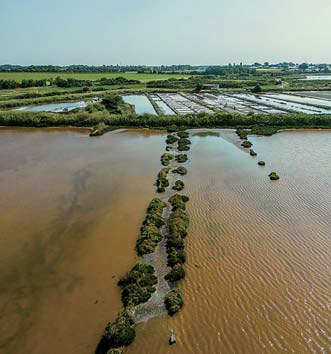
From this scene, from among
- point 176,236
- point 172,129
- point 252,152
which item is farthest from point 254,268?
point 172,129

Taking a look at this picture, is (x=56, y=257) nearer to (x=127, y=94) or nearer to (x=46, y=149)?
(x=46, y=149)

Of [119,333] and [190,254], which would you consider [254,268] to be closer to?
[190,254]

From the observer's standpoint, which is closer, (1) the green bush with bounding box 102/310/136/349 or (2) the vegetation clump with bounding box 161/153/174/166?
(1) the green bush with bounding box 102/310/136/349

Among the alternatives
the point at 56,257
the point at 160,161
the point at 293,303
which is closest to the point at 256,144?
the point at 160,161

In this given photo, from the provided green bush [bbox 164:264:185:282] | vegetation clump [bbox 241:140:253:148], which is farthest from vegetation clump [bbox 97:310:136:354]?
vegetation clump [bbox 241:140:253:148]

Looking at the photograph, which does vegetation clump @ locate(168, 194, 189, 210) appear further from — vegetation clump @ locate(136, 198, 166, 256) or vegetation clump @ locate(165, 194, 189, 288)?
vegetation clump @ locate(136, 198, 166, 256)

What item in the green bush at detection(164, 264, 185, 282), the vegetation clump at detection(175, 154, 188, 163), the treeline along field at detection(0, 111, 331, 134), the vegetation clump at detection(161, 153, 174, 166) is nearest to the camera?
the green bush at detection(164, 264, 185, 282)

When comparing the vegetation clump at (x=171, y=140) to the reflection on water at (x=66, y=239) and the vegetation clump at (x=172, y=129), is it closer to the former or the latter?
the reflection on water at (x=66, y=239)
